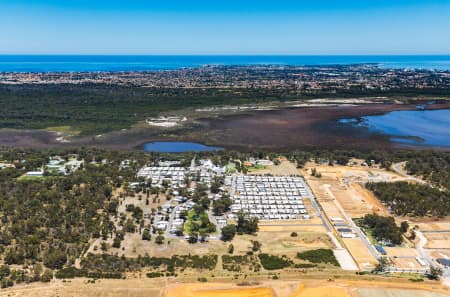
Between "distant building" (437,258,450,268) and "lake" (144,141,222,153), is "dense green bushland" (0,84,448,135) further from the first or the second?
"distant building" (437,258,450,268)

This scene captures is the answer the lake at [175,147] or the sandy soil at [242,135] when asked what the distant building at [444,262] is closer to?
the sandy soil at [242,135]

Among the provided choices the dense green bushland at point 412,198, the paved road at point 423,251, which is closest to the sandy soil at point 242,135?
the dense green bushland at point 412,198

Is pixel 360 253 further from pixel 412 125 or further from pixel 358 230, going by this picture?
pixel 412 125

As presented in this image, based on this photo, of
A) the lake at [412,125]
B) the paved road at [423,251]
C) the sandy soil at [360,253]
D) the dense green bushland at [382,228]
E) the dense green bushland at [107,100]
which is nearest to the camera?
the paved road at [423,251]

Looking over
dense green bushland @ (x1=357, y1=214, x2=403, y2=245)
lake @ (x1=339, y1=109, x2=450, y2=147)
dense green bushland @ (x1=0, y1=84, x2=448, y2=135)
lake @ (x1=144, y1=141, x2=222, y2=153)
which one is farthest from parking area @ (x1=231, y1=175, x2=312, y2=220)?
dense green bushland @ (x1=0, y1=84, x2=448, y2=135)

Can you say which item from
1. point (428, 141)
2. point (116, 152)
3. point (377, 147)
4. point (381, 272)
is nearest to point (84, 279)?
point (381, 272)

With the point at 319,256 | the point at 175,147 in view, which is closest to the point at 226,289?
the point at 319,256

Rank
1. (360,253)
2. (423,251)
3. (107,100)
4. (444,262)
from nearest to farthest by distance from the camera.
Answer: (444,262) → (360,253) → (423,251) → (107,100)
